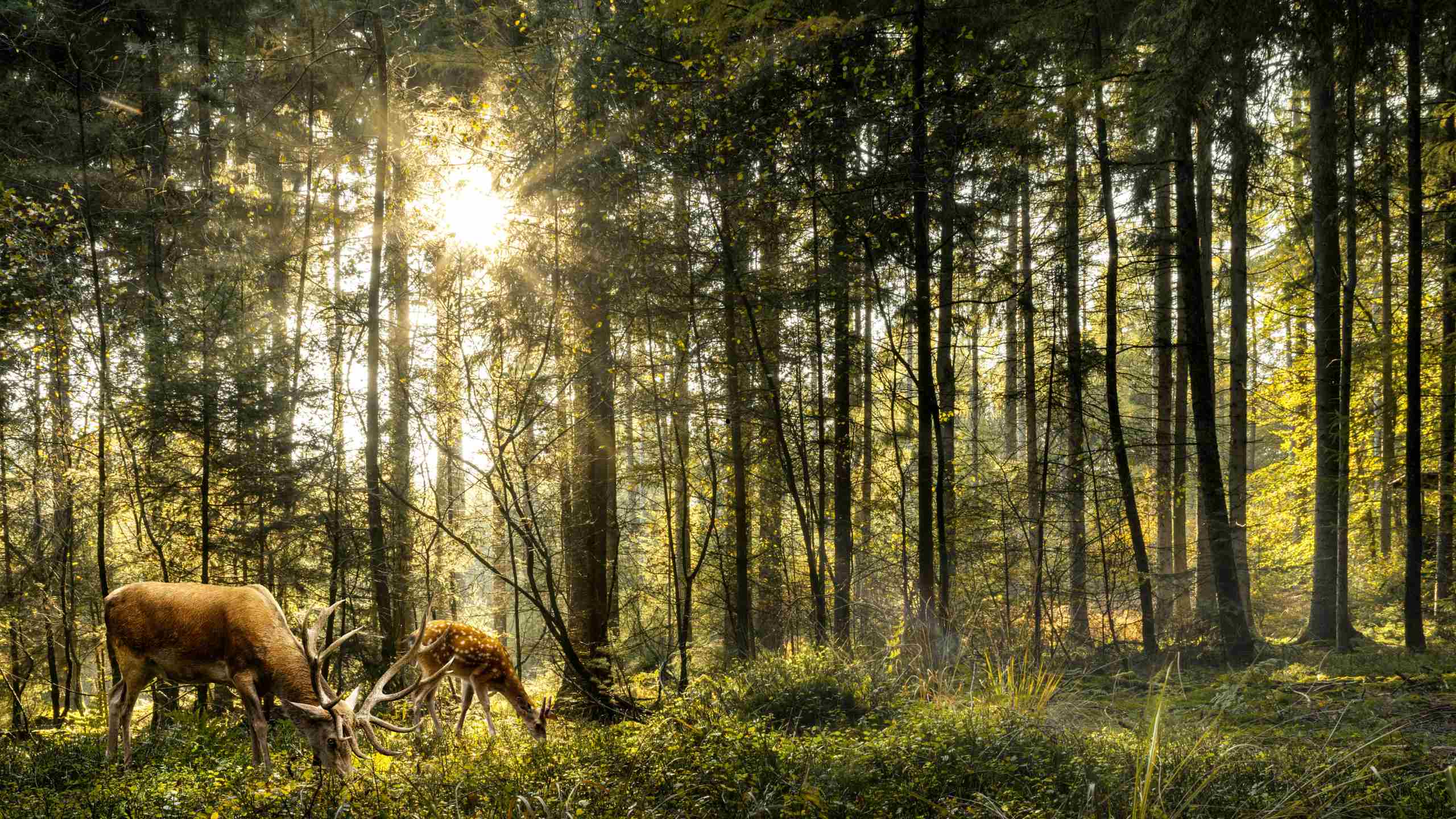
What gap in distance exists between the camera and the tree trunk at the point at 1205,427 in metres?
9.34

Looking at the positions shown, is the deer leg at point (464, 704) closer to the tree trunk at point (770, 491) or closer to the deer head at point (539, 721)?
the deer head at point (539, 721)

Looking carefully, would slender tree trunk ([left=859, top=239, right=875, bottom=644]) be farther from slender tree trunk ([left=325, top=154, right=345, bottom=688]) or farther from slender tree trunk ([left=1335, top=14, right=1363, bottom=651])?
slender tree trunk ([left=325, top=154, right=345, bottom=688])

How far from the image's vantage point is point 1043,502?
9836mm

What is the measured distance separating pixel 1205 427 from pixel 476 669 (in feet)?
33.3

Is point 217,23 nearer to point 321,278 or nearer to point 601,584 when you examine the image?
point 321,278

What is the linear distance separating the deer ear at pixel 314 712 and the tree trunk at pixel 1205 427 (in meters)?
10.5

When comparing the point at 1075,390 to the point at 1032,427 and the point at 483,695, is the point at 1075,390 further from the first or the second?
the point at 483,695

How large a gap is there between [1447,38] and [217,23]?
708 inches

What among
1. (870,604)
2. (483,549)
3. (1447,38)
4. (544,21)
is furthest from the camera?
(483,549)

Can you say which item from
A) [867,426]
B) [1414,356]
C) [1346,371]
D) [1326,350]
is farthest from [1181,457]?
A: [867,426]

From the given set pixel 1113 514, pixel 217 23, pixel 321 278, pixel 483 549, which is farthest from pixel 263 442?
pixel 1113 514

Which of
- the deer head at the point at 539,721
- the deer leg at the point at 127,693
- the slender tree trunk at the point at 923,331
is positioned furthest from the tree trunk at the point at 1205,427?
the deer leg at the point at 127,693

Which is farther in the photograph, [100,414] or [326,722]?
[100,414]

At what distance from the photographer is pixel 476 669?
7465mm
